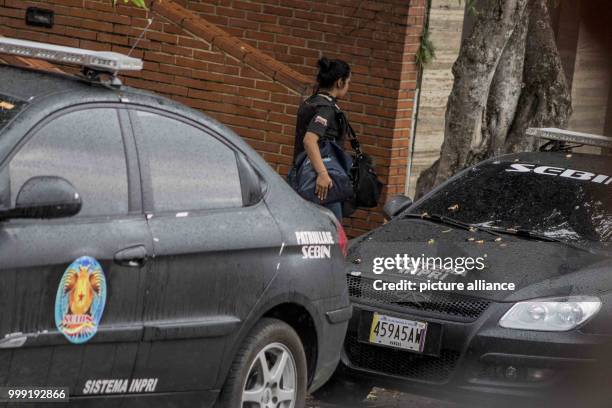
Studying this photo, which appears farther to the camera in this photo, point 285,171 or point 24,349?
point 285,171

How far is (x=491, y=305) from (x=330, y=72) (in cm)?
255

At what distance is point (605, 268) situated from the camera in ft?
24.0

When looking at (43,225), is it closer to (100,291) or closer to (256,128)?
(100,291)

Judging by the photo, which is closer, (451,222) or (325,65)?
(451,222)

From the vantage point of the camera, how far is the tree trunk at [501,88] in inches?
416

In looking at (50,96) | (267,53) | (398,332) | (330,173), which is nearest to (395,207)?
(330,173)

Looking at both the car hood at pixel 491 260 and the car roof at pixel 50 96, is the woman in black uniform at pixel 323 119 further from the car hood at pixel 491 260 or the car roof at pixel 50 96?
the car roof at pixel 50 96

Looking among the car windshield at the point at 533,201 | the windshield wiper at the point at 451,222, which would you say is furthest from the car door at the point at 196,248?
the car windshield at the point at 533,201

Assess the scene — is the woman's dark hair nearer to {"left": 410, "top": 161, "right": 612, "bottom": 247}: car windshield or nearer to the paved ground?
{"left": 410, "top": 161, "right": 612, "bottom": 247}: car windshield

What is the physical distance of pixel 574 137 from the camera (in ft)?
28.5

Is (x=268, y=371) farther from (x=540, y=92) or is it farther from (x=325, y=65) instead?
(x=540, y=92)

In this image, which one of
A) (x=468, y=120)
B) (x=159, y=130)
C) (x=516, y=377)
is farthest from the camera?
(x=468, y=120)

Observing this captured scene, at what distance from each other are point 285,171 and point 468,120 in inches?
84.8

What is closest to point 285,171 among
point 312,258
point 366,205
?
point 366,205
